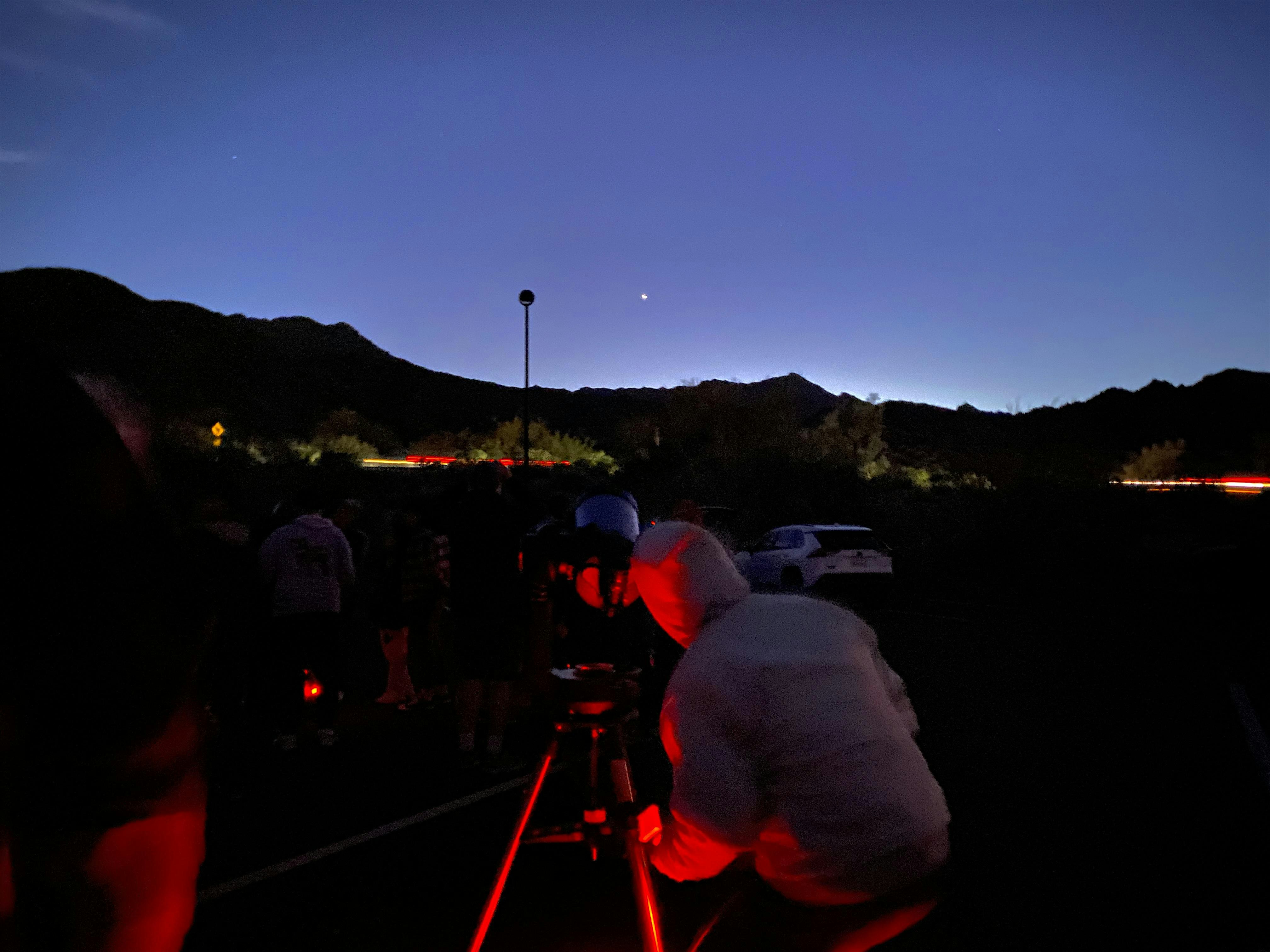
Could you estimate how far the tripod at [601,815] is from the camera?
2084 millimetres

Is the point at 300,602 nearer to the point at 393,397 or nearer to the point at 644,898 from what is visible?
the point at 644,898

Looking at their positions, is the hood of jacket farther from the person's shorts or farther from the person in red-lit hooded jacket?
the person's shorts

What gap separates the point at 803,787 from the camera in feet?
5.91

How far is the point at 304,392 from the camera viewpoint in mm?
88875

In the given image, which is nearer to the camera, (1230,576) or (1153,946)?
(1153,946)

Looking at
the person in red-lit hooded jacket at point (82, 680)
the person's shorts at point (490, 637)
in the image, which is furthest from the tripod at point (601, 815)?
the person's shorts at point (490, 637)

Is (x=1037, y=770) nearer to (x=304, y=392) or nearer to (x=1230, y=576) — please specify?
(x=1230, y=576)

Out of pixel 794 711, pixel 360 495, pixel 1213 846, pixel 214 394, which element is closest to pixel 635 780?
pixel 1213 846

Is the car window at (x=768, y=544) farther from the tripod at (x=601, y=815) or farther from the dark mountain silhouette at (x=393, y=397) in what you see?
the dark mountain silhouette at (x=393, y=397)

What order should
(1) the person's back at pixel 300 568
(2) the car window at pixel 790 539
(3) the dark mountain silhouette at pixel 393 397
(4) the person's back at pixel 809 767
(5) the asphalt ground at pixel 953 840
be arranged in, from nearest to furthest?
1. (4) the person's back at pixel 809 767
2. (5) the asphalt ground at pixel 953 840
3. (1) the person's back at pixel 300 568
4. (2) the car window at pixel 790 539
5. (3) the dark mountain silhouette at pixel 393 397

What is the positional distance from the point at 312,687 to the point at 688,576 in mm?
5480

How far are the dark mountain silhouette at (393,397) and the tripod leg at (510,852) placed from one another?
52748mm

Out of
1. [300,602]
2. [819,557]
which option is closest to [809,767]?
[300,602]

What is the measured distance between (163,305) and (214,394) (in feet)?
89.8
